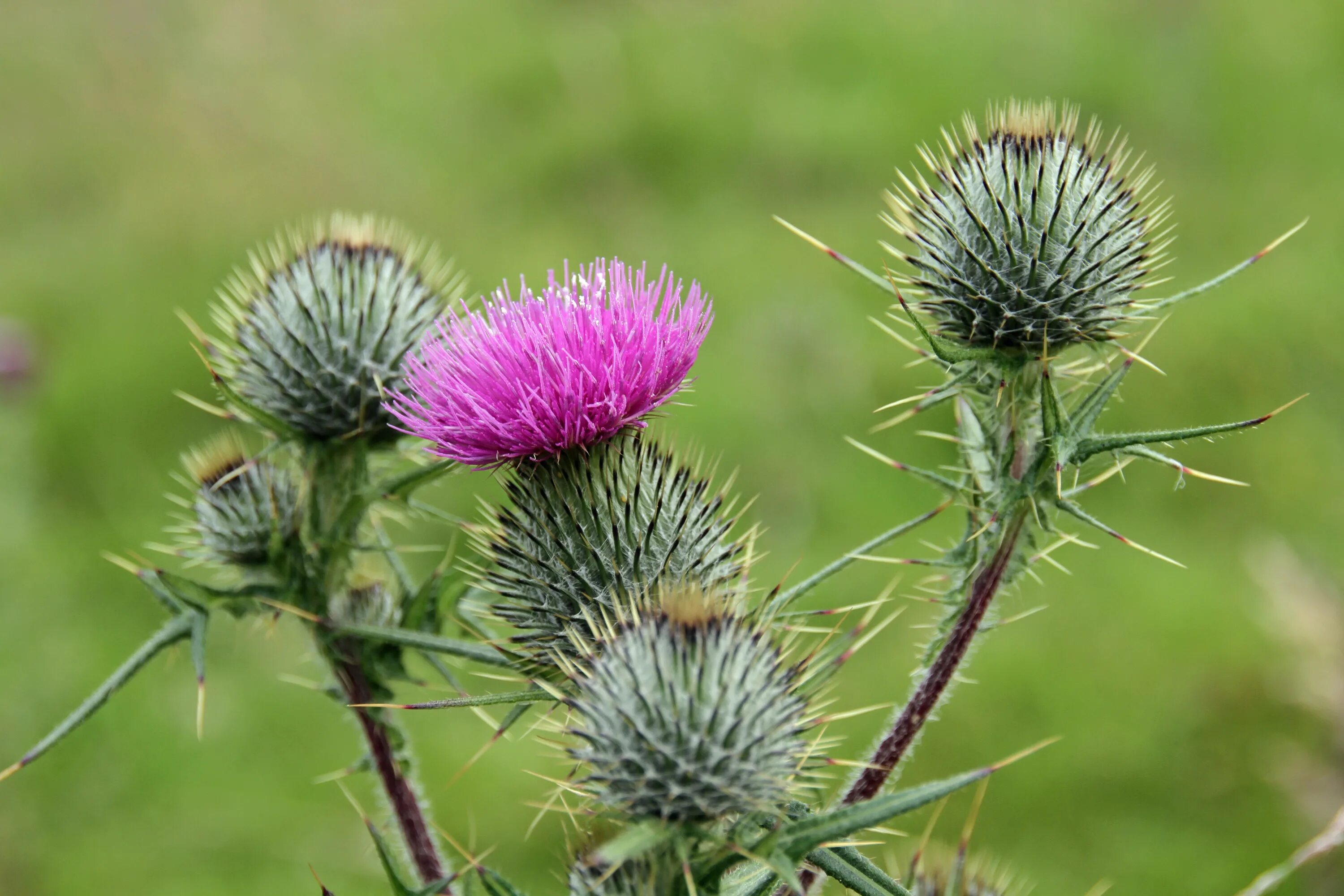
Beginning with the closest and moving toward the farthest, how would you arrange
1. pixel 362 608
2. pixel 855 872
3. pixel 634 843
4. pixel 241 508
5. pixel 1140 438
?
pixel 634 843 < pixel 855 872 < pixel 1140 438 < pixel 362 608 < pixel 241 508

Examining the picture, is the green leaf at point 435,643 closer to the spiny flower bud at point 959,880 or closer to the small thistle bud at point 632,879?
the small thistle bud at point 632,879

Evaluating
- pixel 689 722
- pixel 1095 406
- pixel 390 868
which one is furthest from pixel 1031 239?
pixel 390 868

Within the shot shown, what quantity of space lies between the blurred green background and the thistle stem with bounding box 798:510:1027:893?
1840 millimetres

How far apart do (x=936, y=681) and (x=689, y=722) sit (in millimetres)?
672

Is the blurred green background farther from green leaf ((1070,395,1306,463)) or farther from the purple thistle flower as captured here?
the purple thistle flower

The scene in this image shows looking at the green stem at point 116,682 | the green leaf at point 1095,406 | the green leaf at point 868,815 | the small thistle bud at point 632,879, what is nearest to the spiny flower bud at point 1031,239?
the green leaf at point 1095,406

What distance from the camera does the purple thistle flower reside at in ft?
8.82

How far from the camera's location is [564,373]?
2670 millimetres

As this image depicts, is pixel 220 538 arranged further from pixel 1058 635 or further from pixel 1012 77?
pixel 1012 77

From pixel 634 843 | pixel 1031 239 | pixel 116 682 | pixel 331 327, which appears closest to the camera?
pixel 634 843

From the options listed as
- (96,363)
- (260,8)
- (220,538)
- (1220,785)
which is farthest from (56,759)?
(260,8)

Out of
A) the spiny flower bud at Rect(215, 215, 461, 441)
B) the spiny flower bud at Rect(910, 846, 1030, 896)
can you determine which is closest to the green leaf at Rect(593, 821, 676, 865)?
the spiny flower bud at Rect(910, 846, 1030, 896)

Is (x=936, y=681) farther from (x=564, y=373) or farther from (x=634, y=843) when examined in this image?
(x=564, y=373)

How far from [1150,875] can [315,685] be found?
5.46 metres
